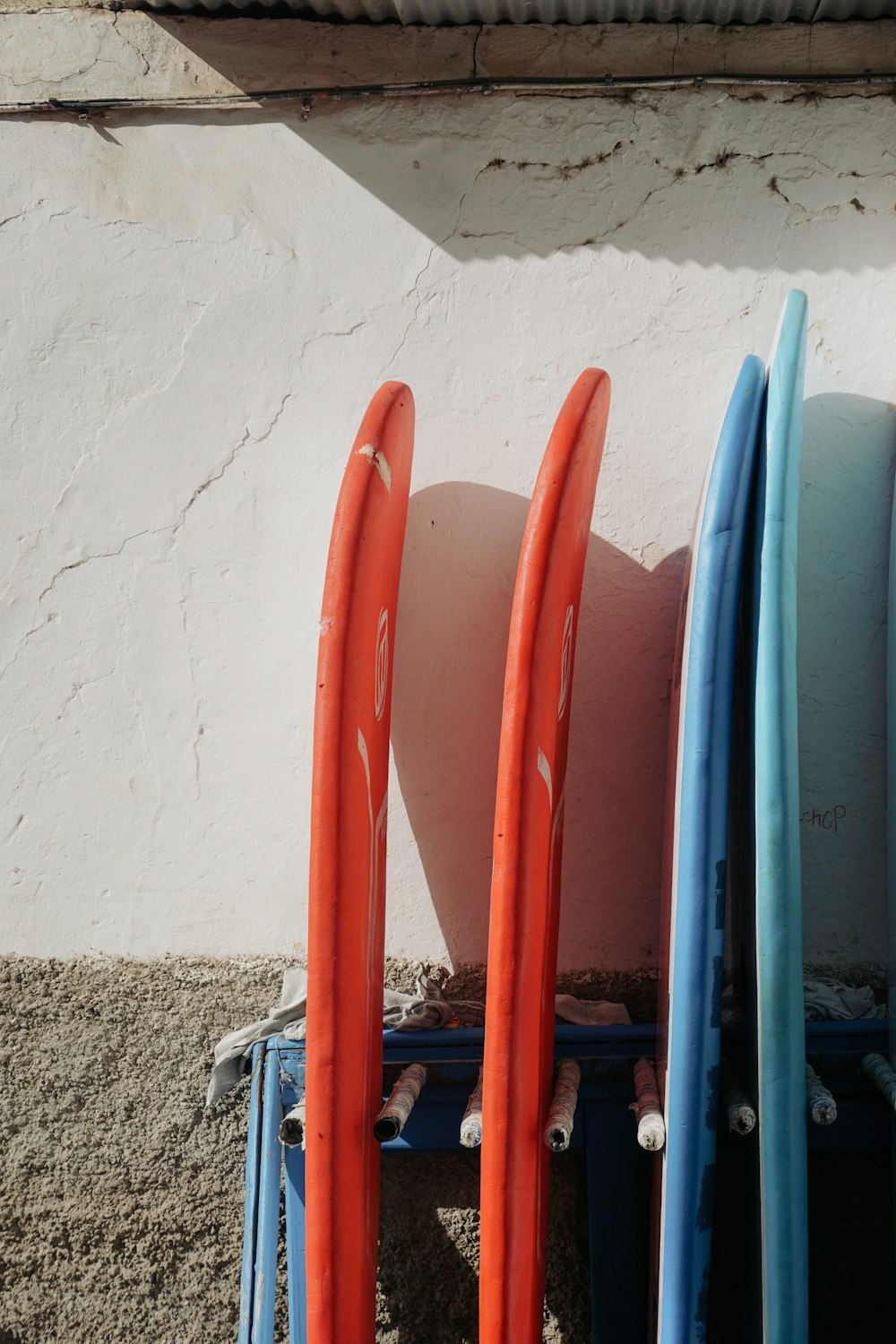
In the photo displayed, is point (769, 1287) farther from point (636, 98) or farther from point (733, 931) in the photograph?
point (636, 98)

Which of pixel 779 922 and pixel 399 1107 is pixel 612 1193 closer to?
pixel 399 1107

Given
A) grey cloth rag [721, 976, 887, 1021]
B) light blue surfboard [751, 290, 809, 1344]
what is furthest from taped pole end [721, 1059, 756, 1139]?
grey cloth rag [721, 976, 887, 1021]

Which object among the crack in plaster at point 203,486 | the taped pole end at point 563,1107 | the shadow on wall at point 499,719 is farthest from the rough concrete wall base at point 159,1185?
the crack in plaster at point 203,486

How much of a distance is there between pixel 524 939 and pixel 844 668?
2.79ft

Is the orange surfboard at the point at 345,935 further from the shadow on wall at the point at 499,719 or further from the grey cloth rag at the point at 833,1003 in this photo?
the grey cloth rag at the point at 833,1003

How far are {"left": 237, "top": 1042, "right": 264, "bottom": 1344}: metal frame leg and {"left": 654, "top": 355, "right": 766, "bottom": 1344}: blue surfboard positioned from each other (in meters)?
0.64

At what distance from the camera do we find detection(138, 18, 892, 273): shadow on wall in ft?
5.33

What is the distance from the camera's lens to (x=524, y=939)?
111cm

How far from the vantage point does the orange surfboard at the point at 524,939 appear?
1.10 m

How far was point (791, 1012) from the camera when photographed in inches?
44.0

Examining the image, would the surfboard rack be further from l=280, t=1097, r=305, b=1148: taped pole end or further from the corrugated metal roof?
the corrugated metal roof

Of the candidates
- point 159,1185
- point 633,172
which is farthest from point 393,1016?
point 633,172

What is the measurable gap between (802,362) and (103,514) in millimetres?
1280

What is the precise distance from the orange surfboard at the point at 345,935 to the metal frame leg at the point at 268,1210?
0.22m
